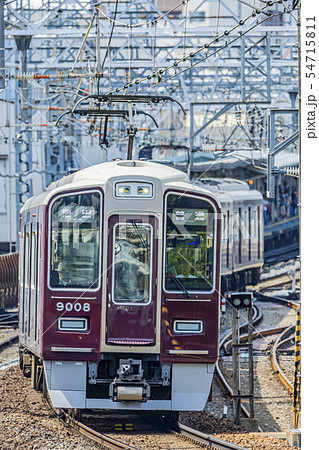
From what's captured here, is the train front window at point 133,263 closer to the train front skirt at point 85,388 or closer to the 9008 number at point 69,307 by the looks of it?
the 9008 number at point 69,307

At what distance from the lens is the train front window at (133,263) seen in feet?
28.4

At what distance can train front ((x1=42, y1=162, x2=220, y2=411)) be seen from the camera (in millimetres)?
8648

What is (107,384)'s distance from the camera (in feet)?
28.8

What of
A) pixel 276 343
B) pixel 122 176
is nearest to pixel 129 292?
pixel 122 176

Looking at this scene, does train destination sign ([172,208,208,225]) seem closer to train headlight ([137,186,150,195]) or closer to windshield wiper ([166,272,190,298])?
train headlight ([137,186,150,195])

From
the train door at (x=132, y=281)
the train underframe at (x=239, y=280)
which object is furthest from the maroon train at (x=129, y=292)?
the train underframe at (x=239, y=280)

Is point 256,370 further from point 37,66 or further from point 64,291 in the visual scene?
point 37,66

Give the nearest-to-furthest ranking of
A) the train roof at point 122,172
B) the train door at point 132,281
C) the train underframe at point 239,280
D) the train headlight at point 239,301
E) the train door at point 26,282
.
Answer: the train door at point 132,281
the train roof at point 122,172
the train headlight at point 239,301
the train door at point 26,282
the train underframe at point 239,280

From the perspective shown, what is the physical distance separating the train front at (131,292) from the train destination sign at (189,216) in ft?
0.03

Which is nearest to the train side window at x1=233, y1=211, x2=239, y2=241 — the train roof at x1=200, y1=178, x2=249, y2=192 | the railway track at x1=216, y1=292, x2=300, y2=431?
the train roof at x1=200, y1=178, x2=249, y2=192

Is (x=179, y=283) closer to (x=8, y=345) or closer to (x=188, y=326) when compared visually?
(x=188, y=326)

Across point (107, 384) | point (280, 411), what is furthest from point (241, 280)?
point (107, 384)

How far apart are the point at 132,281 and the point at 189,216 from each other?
2.90 ft
